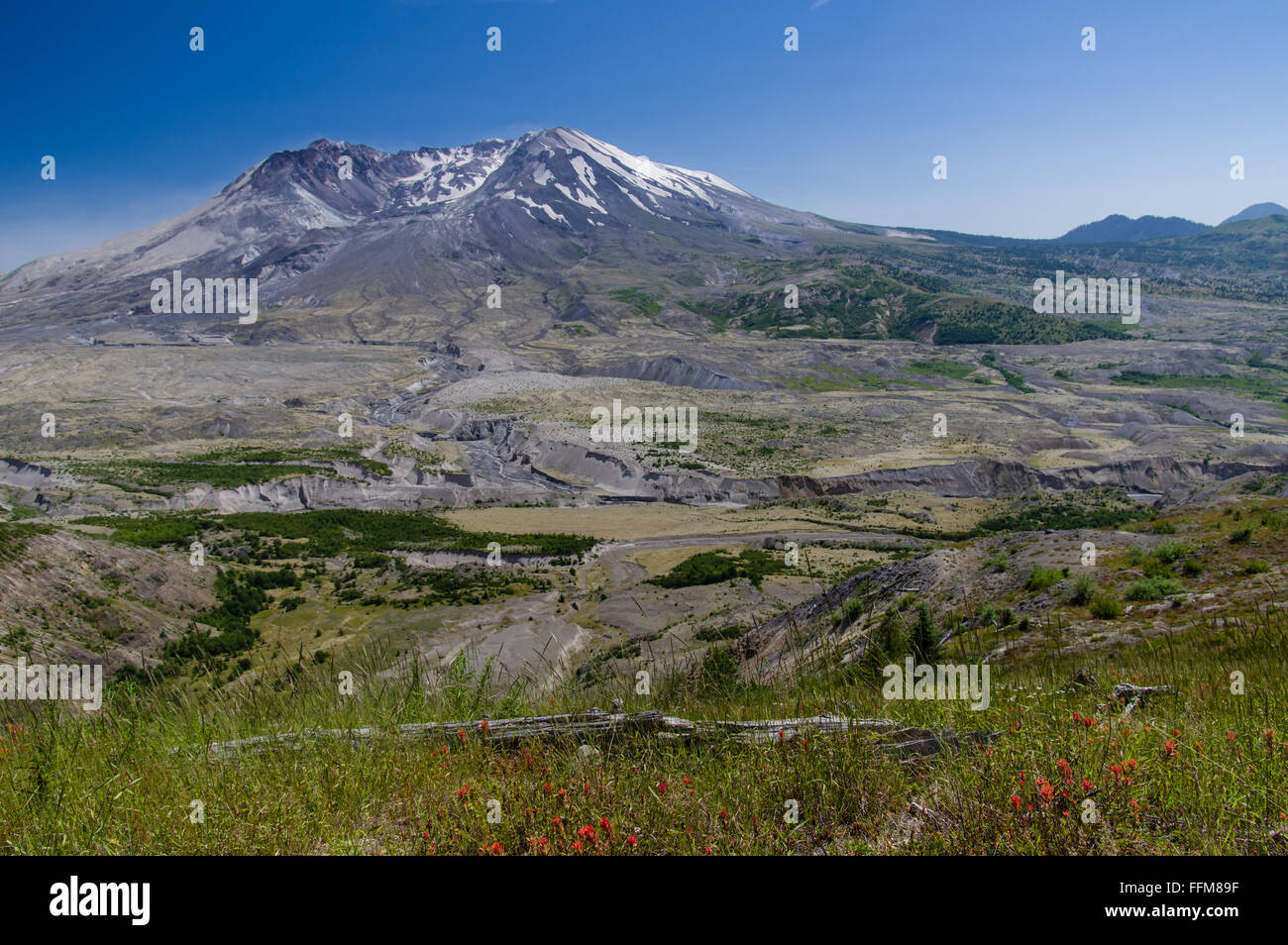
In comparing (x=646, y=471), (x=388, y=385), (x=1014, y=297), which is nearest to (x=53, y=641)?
(x=646, y=471)

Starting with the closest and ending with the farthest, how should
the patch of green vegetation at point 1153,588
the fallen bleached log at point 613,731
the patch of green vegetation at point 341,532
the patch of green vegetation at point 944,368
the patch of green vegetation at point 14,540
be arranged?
the fallen bleached log at point 613,731 → the patch of green vegetation at point 1153,588 → the patch of green vegetation at point 14,540 → the patch of green vegetation at point 341,532 → the patch of green vegetation at point 944,368

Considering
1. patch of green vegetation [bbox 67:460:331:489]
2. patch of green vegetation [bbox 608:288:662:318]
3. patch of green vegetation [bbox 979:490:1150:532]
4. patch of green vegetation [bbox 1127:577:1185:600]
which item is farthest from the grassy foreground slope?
patch of green vegetation [bbox 608:288:662:318]

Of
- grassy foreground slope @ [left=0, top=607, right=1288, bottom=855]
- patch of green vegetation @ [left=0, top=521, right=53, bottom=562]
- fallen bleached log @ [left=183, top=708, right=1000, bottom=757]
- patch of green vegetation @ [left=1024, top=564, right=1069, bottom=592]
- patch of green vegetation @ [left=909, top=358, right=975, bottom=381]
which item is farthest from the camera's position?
patch of green vegetation @ [left=909, top=358, right=975, bottom=381]

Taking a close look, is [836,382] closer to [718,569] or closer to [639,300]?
[639,300]

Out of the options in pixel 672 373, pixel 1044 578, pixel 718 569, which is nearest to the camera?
pixel 1044 578

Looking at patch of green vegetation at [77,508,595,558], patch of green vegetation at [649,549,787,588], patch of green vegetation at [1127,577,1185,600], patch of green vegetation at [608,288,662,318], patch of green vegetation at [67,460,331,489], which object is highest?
patch of green vegetation at [608,288,662,318]

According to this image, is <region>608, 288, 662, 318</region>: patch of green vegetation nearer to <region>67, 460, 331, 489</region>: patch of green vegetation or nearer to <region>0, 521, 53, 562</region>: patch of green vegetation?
<region>67, 460, 331, 489</region>: patch of green vegetation

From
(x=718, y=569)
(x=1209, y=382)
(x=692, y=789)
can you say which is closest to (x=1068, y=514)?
(x=718, y=569)

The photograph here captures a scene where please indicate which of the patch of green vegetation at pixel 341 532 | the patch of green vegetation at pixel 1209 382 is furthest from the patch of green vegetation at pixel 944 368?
the patch of green vegetation at pixel 341 532

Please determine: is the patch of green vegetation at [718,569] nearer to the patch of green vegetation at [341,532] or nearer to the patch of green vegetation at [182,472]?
the patch of green vegetation at [341,532]
